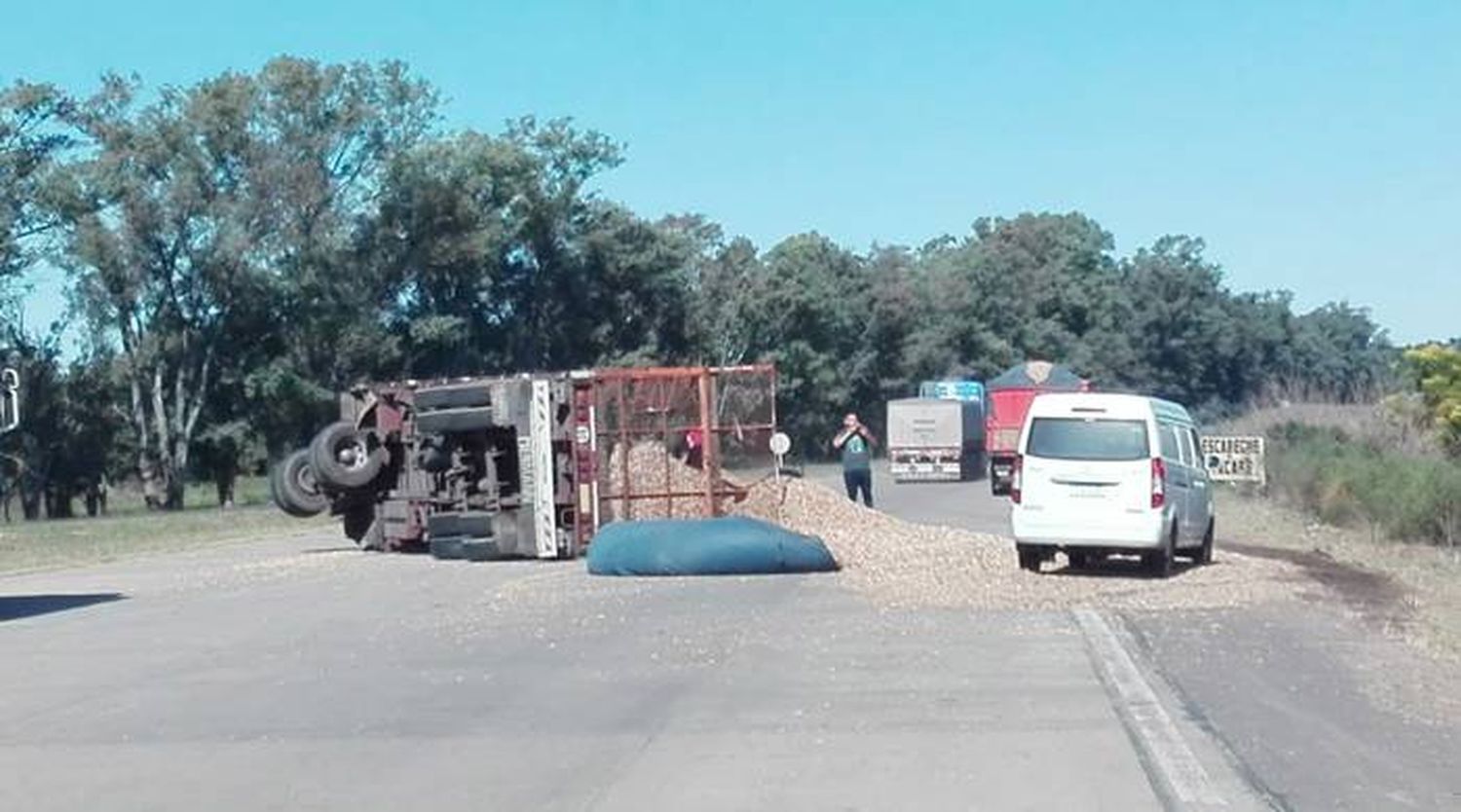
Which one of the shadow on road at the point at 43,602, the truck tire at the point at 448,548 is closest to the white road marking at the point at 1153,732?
the shadow on road at the point at 43,602

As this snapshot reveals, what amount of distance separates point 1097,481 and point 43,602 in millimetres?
12289

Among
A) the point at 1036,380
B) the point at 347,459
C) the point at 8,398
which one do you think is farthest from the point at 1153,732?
the point at 1036,380

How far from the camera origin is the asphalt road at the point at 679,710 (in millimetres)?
11766

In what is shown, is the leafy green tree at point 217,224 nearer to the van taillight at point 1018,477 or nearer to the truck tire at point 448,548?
the truck tire at point 448,548

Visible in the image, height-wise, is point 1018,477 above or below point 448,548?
above

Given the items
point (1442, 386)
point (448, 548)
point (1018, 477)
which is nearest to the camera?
point (1018, 477)

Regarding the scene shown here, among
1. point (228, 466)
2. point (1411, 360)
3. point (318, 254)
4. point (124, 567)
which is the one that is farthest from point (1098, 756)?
point (228, 466)

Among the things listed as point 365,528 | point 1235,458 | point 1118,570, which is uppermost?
point 1235,458

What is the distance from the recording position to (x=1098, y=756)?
12602 millimetres

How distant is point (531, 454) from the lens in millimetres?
30672

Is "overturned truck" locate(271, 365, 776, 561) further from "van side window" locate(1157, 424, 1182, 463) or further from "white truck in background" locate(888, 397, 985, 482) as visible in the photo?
"white truck in background" locate(888, 397, 985, 482)

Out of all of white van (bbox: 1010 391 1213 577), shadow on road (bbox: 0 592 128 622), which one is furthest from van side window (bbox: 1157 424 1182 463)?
shadow on road (bbox: 0 592 128 622)

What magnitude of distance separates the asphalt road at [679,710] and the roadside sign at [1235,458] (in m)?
29.0

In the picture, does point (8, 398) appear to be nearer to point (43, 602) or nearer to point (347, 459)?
point (43, 602)
